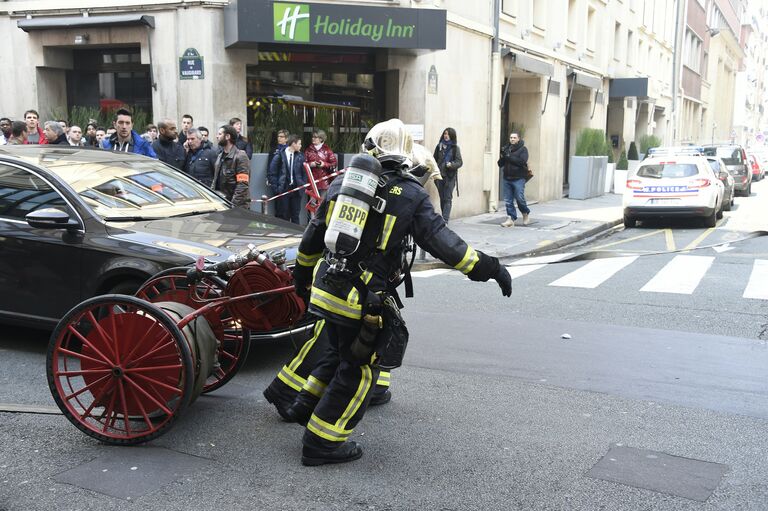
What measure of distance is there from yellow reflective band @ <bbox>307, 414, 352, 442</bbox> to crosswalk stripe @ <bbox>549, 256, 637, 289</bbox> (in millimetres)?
5880

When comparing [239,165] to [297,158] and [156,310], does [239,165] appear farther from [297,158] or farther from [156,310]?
[156,310]

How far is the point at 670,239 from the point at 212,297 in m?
11.5

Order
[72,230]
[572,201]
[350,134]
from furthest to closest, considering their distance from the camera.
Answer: [572,201], [350,134], [72,230]

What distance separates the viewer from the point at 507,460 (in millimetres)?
4289

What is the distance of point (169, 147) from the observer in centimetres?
1118

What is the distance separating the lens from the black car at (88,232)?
5746 mm

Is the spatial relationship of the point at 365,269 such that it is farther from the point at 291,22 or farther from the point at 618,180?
the point at 618,180

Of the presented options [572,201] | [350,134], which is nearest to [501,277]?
[350,134]

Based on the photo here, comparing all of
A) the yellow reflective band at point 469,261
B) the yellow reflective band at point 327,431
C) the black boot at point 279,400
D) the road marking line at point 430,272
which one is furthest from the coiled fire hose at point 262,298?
the road marking line at point 430,272

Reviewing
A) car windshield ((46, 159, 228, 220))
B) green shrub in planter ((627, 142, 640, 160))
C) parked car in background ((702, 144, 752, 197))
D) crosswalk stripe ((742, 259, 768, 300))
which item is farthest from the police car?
green shrub in planter ((627, 142, 640, 160))

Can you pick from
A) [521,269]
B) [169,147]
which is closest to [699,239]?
[521,269]

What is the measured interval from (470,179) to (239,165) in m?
8.33

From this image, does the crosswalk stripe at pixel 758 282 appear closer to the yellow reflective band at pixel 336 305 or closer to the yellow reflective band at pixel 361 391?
the yellow reflective band at pixel 361 391

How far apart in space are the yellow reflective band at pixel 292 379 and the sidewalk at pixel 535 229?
21.3 ft
